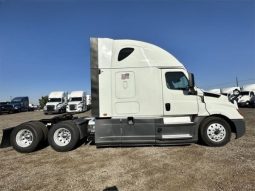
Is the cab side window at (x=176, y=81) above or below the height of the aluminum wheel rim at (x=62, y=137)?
above

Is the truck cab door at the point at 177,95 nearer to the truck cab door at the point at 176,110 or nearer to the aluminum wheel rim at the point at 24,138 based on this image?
the truck cab door at the point at 176,110

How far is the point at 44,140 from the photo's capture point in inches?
361

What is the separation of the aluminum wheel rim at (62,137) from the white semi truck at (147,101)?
0.61 ft

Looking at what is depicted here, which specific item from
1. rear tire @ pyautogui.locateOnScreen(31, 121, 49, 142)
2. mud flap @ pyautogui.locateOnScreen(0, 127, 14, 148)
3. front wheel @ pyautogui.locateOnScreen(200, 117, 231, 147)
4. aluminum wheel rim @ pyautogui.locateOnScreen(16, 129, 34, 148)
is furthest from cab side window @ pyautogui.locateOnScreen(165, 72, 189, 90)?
mud flap @ pyautogui.locateOnScreen(0, 127, 14, 148)

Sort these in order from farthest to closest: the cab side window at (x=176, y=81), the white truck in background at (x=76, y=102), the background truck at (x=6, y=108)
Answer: the background truck at (x=6, y=108) → the white truck in background at (x=76, y=102) → the cab side window at (x=176, y=81)

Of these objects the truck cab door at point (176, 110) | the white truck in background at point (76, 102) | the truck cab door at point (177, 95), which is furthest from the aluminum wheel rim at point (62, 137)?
the white truck in background at point (76, 102)

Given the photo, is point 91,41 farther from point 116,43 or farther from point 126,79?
point 126,79

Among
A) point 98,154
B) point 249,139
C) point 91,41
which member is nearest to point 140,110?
point 98,154

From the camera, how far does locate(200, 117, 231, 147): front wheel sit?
830cm

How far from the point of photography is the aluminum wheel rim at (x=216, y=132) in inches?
328

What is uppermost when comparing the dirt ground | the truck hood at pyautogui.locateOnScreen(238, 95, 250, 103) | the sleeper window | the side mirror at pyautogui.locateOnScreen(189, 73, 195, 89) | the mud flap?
the sleeper window

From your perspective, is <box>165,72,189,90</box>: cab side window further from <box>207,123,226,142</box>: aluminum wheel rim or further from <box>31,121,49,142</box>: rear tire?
<box>31,121,49,142</box>: rear tire

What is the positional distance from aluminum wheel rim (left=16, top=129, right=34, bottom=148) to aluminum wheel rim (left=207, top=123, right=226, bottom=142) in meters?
5.97

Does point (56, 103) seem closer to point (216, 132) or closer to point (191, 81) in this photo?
point (191, 81)
